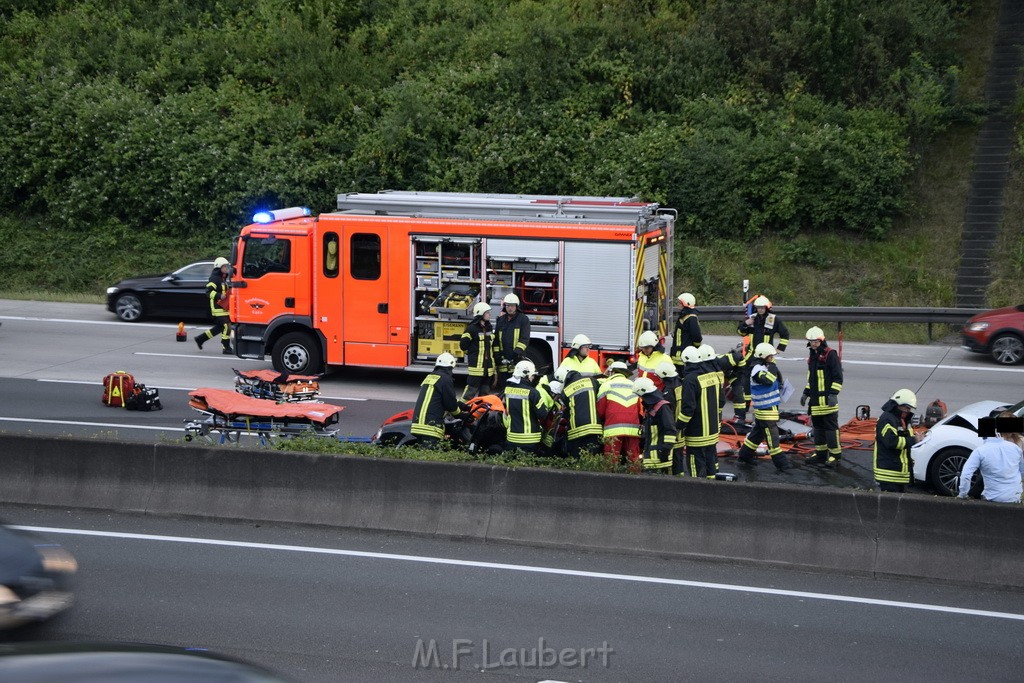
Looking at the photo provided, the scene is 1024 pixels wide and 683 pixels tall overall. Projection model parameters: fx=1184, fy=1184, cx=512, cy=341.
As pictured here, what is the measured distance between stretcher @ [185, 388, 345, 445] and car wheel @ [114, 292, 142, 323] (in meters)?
11.3

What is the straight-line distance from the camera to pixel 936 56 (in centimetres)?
2991

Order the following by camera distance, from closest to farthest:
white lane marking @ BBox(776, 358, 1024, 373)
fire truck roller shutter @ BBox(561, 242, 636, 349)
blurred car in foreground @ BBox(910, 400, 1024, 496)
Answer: blurred car in foreground @ BBox(910, 400, 1024, 496) → fire truck roller shutter @ BBox(561, 242, 636, 349) → white lane marking @ BBox(776, 358, 1024, 373)

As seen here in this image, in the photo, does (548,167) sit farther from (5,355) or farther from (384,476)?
(384,476)

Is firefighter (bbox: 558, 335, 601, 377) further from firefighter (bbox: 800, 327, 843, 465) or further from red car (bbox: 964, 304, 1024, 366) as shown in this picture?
red car (bbox: 964, 304, 1024, 366)

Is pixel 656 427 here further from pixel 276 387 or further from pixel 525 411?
pixel 276 387

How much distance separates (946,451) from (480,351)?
20.4ft

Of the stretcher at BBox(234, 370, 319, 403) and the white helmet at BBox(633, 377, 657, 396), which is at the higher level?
the white helmet at BBox(633, 377, 657, 396)

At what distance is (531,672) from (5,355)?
599 inches

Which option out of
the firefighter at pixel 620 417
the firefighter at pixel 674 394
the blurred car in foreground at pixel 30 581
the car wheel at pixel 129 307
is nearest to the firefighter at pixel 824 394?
the firefighter at pixel 674 394

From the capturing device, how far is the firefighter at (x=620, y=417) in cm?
1198

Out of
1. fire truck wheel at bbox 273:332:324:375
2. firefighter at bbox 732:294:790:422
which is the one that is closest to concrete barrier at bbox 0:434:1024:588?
firefighter at bbox 732:294:790:422

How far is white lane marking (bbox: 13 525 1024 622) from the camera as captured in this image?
9.26 metres
